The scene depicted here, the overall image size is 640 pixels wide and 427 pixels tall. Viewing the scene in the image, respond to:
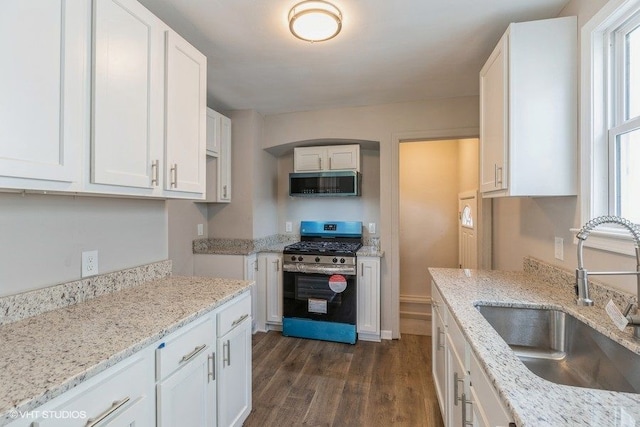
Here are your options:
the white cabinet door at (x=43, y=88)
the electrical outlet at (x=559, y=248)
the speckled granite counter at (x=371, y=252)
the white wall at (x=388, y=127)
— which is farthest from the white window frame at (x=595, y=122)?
the white cabinet door at (x=43, y=88)

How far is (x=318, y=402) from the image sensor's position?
2.04 metres

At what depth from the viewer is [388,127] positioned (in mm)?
3078

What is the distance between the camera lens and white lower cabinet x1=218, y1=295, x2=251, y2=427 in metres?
1.47

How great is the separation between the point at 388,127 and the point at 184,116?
2096 millimetres

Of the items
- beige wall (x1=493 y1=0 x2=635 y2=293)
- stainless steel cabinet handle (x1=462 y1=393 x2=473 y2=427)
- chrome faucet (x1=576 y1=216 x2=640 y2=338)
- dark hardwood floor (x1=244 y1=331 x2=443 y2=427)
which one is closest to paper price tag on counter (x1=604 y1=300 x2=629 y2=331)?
chrome faucet (x1=576 y1=216 x2=640 y2=338)

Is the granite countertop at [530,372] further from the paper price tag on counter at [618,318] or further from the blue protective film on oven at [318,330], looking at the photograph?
the blue protective film on oven at [318,330]

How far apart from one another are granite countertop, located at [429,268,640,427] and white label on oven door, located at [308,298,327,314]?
1.51 m

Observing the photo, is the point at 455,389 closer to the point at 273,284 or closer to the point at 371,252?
the point at 371,252

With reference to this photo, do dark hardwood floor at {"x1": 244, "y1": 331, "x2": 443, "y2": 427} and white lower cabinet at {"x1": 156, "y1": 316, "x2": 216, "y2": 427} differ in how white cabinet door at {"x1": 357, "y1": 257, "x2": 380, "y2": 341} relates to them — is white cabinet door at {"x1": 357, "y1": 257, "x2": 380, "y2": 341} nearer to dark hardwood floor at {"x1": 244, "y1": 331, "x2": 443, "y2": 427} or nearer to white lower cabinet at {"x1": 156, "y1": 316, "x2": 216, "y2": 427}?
dark hardwood floor at {"x1": 244, "y1": 331, "x2": 443, "y2": 427}

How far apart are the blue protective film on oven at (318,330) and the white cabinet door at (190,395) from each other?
164cm

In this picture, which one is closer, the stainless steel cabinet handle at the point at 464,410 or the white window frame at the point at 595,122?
the stainless steel cabinet handle at the point at 464,410

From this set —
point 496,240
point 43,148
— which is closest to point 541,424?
point 43,148

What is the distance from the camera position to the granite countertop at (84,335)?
0.73 m

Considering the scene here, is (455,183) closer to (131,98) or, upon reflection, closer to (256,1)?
(256,1)
